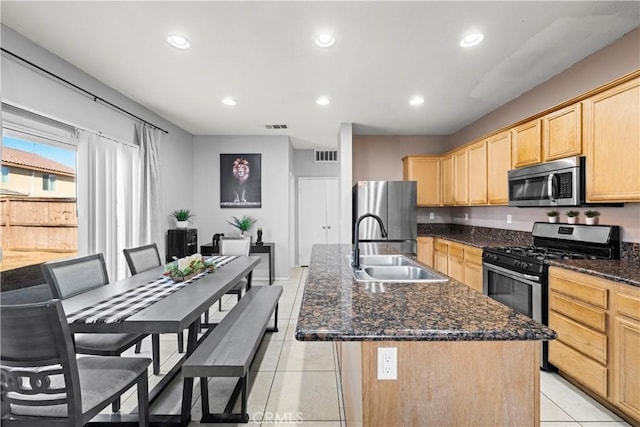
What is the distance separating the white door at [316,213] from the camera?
267 inches

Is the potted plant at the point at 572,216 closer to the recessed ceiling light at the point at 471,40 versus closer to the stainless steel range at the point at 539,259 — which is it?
the stainless steel range at the point at 539,259

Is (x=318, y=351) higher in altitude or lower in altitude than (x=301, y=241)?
lower

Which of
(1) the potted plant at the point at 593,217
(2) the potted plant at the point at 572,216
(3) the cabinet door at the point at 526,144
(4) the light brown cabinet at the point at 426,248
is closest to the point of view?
(1) the potted plant at the point at 593,217

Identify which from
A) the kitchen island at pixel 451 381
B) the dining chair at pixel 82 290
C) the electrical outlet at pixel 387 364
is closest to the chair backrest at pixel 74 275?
the dining chair at pixel 82 290

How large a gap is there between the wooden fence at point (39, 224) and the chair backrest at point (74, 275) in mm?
715

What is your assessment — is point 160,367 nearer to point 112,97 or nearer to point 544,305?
point 112,97

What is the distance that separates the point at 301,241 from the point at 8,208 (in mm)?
4934

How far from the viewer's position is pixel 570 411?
6.32ft

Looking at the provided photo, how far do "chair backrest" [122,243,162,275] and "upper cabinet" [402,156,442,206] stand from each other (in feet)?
12.9

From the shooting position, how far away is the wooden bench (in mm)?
1640

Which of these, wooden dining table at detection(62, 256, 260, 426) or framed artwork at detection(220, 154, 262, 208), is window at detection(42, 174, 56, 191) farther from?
framed artwork at detection(220, 154, 262, 208)

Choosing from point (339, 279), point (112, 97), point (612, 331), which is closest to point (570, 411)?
point (612, 331)

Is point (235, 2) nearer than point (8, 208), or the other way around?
point (235, 2)

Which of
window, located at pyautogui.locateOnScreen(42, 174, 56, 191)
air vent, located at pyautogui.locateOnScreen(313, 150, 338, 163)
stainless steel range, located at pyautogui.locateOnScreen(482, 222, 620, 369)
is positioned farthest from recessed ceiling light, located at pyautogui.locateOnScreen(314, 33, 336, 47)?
air vent, located at pyautogui.locateOnScreen(313, 150, 338, 163)
